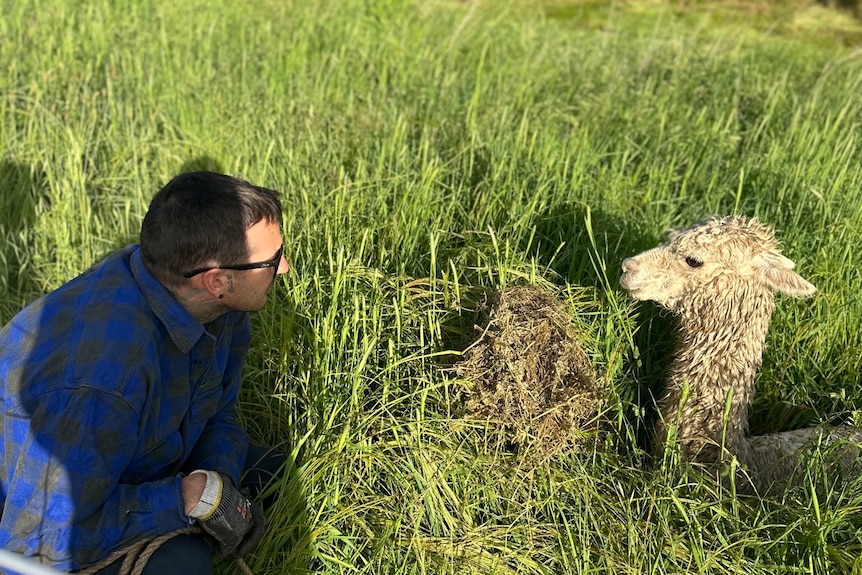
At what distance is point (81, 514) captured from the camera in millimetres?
1856

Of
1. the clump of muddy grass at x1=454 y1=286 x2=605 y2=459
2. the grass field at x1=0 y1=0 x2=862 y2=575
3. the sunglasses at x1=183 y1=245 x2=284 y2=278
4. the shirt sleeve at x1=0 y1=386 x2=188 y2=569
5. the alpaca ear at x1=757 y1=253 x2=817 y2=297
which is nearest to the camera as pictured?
the shirt sleeve at x1=0 y1=386 x2=188 y2=569

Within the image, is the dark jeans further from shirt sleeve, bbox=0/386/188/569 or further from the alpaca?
the alpaca

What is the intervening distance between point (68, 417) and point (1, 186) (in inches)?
105

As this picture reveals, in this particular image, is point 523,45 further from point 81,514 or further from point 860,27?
point 860,27

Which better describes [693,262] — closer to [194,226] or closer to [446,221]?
[446,221]

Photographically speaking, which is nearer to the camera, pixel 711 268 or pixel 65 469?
pixel 65 469

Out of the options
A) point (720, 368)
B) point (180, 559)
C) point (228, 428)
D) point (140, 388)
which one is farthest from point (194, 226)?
point (720, 368)

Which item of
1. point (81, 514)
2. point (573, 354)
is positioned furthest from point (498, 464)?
point (81, 514)

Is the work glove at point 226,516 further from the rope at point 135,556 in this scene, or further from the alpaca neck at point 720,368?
the alpaca neck at point 720,368

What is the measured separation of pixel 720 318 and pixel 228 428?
5.89ft

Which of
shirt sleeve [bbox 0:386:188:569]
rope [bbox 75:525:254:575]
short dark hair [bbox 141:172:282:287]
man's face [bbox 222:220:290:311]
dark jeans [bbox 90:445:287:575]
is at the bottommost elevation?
dark jeans [bbox 90:445:287:575]

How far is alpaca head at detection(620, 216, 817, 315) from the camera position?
272 centimetres

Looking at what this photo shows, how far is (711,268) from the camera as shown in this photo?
2.74 metres

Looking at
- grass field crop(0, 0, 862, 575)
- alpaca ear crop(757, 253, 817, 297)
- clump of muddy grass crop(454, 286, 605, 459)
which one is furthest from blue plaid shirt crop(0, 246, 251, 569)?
alpaca ear crop(757, 253, 817, 297)
